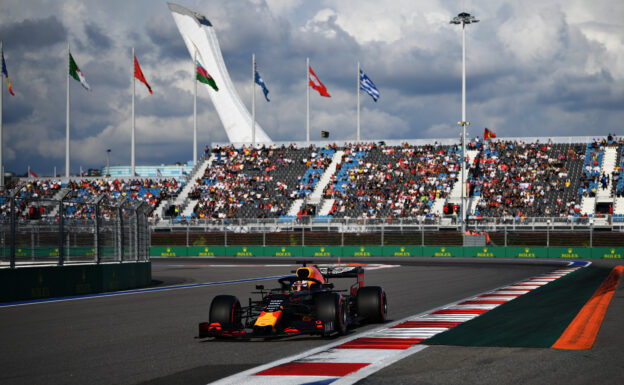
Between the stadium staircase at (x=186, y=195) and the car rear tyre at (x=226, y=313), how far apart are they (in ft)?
145

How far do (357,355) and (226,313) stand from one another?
225 cm

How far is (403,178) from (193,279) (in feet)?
96.0

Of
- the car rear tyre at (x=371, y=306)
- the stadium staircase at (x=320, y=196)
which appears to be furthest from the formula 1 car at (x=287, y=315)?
the stadium staircase at (x=320, y=196)

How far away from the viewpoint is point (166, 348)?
9133 millimetres

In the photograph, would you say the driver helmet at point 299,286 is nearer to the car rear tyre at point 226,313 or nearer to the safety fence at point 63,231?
the car rear tyre at point 226,313

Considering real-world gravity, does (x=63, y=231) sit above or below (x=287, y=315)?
above

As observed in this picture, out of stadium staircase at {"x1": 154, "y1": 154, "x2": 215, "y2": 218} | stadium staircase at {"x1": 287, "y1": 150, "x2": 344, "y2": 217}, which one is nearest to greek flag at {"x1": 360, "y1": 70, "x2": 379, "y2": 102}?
stadium staircase at {"x1": 287, "y1": 150, "x2": 344, "y2": 217}

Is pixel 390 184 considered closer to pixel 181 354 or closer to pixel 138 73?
pixel 138 73

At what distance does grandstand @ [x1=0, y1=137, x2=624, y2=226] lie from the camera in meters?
46.3

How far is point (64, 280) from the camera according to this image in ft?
59.4

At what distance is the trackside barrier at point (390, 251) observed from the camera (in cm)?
4028

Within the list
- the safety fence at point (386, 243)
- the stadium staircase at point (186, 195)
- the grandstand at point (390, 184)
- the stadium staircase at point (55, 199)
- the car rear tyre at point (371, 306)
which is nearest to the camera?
Result: the car rear tyre at point (371, 306)

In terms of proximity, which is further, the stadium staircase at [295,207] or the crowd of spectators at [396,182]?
the stadium staircase at [295,207]

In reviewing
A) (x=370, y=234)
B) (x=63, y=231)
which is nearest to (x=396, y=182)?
(x=370, y=234)
